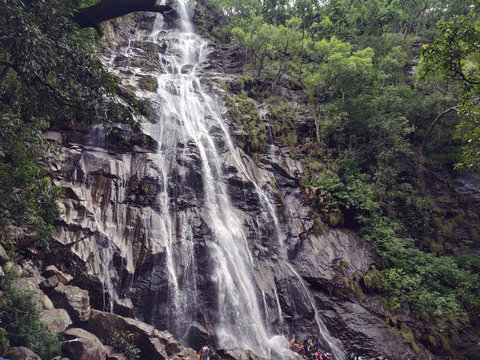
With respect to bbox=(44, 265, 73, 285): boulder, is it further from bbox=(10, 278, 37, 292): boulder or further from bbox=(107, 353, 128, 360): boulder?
bbox=(107, 353, 128, 360): boulder

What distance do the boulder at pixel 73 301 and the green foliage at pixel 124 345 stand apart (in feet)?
3.58

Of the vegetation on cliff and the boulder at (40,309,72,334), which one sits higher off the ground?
the vegetation on cliff

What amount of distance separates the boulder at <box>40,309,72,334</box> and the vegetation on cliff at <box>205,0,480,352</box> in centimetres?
1199

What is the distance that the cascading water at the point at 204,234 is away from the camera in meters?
10.9

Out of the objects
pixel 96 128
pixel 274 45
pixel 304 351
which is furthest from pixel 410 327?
pixel 274 45

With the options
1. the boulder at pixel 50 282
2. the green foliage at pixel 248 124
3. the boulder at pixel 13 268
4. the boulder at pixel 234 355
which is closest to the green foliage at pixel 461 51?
the boulder at pixel 234 355

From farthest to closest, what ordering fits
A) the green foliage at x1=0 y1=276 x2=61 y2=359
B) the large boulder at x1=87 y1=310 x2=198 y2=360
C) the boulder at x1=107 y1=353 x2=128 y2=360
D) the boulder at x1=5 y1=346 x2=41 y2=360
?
1. the large boulder at x1=87 y1=310 x2=198 y2=360
2. the boulder at x1=107 y1=353 x2=128 y2=360
3. the green foliage at x1=0 y1=276 x2=61 y2=359
4. the boulder at x1=5 y1=346 x2=41 y2=360

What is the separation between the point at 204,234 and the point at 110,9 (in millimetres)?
9272

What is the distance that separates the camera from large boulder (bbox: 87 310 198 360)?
867cm

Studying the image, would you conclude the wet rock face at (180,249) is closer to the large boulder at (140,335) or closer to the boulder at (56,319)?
the large boulder at (140,335)

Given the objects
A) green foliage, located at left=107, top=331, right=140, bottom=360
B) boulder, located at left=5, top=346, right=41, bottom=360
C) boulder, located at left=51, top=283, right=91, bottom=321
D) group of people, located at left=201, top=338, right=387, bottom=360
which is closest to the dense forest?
boulder, located at left=5, top=346, right=41, bottom=360

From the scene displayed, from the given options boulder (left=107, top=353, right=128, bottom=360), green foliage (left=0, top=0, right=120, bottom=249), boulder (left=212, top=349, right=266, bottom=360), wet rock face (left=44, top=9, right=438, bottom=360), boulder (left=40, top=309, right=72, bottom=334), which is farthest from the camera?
wet rock face (left=44, top=9, right=438, bottom=360)

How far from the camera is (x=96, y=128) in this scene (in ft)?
46.5

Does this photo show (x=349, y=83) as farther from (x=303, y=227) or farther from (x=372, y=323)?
(x=372, y=323)
